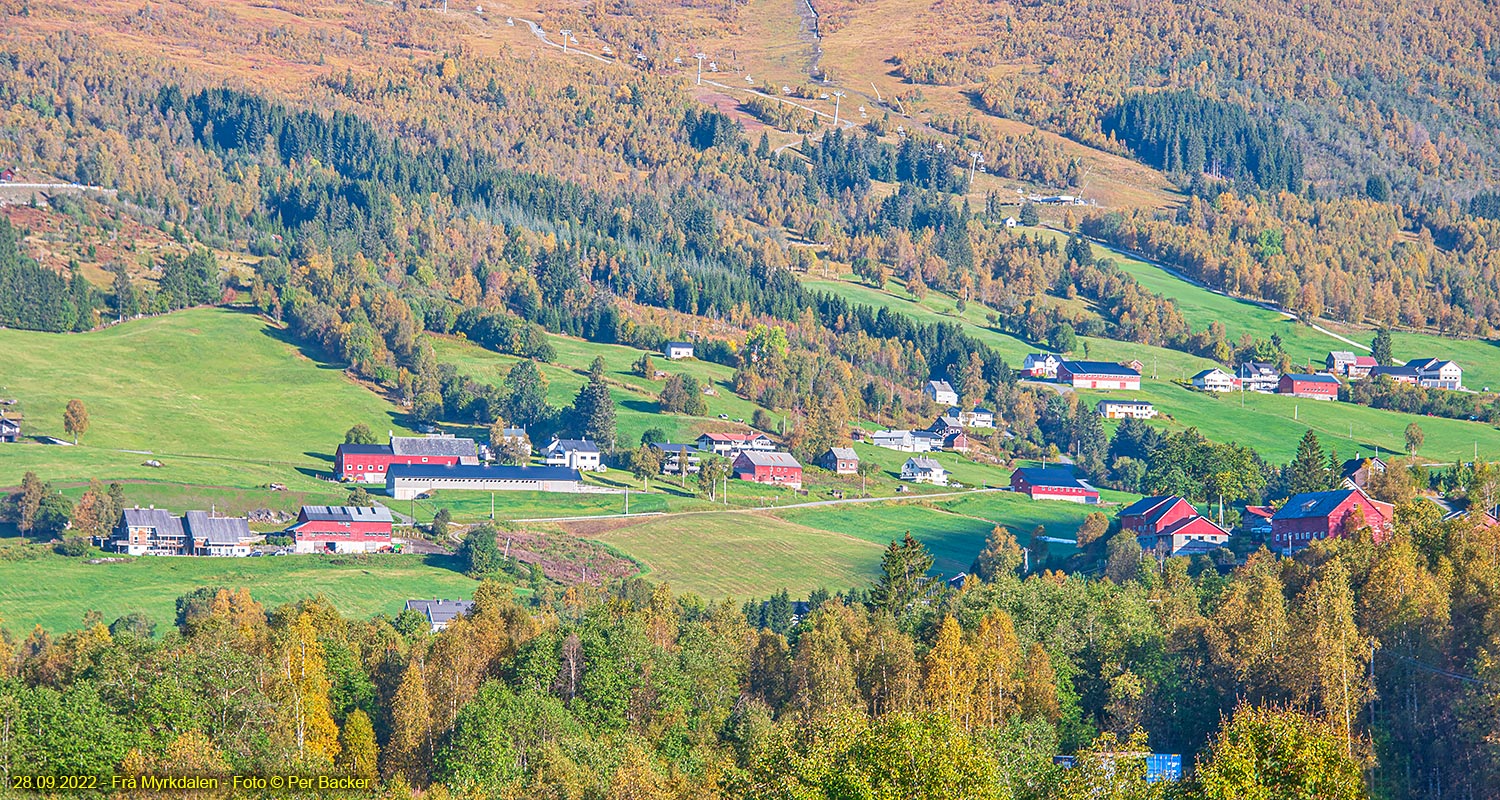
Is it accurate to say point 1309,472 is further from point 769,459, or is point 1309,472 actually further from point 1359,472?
point 769,459

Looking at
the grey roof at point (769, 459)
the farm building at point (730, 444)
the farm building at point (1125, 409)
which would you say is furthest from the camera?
the farm building at point (1125, 409)

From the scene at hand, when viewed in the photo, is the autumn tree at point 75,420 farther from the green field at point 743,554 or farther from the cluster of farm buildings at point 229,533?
the green field at point 743,554

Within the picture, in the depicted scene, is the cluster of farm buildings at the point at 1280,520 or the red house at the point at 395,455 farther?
the red house at the point at 395,455

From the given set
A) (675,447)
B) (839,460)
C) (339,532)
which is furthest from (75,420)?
(839,460)

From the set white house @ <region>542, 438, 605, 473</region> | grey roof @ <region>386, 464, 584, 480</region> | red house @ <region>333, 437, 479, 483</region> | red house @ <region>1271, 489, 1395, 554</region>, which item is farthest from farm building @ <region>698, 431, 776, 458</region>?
red house @ <region>1271, 489, 1395, 554</region>

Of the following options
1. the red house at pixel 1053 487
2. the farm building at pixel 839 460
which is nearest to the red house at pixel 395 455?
the farm building at pixel 839 460

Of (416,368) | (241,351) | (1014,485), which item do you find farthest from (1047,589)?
(241,351)

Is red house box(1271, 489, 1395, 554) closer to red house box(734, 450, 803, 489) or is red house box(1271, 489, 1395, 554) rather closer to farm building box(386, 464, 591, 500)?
red house box(734, 450, 803, 489)

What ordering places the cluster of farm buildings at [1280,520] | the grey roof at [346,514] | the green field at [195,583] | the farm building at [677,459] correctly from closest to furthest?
the cluster of farm buildings at [1280,520] < the green field at [195,583] < the grey roof at [346,514] < the farm building at [677,459]
